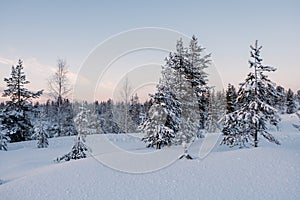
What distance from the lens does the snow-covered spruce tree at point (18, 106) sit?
3024 cm

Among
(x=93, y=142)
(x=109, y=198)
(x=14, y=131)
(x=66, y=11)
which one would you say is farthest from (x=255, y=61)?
(x=14, y=131)

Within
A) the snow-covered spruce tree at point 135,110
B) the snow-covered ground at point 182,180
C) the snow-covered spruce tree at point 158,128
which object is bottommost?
the snow-covered ground at point 182,180

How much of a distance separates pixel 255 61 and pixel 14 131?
28008mm

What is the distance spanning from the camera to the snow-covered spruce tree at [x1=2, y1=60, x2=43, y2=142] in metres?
30.2

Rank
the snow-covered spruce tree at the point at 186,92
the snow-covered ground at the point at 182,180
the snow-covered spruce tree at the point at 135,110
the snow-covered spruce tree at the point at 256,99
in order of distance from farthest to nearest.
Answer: the snow-covered spruce tree at the point at 135,110
the snow-covered spruce tree at the point at 186,92
the snow-covered spruce tree at the point at 256,99
the snow-covered ground at the point at 182,180

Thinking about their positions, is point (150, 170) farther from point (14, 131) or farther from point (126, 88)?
point (14, 131)

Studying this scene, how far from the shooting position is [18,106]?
31.6 metres

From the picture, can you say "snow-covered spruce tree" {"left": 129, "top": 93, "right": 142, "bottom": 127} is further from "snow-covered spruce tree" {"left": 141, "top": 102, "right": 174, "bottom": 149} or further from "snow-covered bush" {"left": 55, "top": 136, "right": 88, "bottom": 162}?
"snow-covered bush" {"left": 55, "top": 136, "right": 88, "bottom": 162}

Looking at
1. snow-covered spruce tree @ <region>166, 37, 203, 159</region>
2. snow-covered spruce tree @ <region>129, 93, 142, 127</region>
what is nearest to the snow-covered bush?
snow-covered spruce tree @ <region>166, 37, 203, 159</region>

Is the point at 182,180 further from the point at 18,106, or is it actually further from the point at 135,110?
the point at 135,110

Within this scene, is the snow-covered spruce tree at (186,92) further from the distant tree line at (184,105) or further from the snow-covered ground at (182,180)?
the snow-covered ground at (182,180)

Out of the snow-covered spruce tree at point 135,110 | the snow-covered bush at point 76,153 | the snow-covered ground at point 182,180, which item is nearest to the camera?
the snow-covered ground at point 182,180

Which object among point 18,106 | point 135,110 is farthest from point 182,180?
point 135,110

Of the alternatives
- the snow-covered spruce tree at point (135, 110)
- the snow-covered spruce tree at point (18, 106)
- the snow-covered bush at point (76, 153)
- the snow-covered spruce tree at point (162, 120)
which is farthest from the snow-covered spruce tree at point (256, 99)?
the snow-covered spruce tree at point (135, 110)
